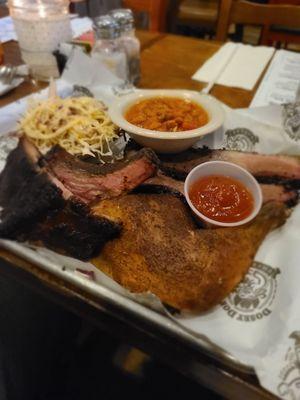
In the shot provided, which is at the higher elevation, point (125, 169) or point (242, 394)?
point (125, 169)

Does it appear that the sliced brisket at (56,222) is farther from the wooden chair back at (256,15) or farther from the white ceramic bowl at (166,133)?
the wooden chair back at (256,15)

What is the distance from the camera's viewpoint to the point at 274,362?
2.72 ft

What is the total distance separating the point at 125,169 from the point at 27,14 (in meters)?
1.20

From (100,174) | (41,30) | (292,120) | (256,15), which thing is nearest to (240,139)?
(292,120)

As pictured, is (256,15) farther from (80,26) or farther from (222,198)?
(222,198)

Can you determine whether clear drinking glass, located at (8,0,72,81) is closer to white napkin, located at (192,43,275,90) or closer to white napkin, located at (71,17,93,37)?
white napkin, located at (71,17,93,37)

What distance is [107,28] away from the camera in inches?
69.9

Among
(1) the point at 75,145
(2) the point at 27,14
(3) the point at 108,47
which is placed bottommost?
(1) the point at 75,145

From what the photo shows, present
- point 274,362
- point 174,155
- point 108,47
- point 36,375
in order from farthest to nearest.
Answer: point 108,47 < point 36,375 < point 174,155 < point 274,362

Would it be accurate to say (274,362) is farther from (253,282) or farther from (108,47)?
(108,47)

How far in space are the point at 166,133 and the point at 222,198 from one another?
326 millimetres

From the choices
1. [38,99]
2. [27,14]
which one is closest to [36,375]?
[38,99]

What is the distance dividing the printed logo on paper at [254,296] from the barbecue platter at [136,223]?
0.03m

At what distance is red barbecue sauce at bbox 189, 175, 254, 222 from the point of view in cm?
111
